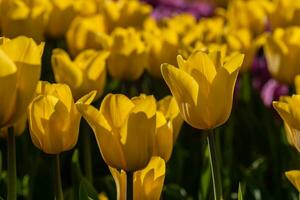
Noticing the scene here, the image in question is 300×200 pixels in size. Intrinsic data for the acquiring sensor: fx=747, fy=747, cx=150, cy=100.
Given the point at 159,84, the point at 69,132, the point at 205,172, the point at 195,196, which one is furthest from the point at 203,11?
the point at 69,132

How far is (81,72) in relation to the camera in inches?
69.1

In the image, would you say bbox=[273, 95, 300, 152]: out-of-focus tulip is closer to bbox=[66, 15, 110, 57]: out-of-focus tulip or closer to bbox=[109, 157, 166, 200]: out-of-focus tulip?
bbox=[109, 157, 166, 200]: out-of-focus tulip

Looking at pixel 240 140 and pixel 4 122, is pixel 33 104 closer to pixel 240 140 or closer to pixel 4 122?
pixel 4 122

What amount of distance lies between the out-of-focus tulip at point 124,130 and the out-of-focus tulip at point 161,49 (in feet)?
3.09

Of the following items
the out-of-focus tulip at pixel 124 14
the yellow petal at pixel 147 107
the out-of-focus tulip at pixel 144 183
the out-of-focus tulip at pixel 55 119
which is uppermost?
the yellow petal at pixel 147 107

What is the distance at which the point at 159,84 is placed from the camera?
7.85 feet

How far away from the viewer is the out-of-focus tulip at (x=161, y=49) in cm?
215

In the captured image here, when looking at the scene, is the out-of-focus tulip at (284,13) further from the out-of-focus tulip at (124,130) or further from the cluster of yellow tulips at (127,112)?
the out-of-focus tulip at (124,130)

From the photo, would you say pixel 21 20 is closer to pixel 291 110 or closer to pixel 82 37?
pixel 82 37

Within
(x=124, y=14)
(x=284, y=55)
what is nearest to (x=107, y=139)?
(x=284, y=55)

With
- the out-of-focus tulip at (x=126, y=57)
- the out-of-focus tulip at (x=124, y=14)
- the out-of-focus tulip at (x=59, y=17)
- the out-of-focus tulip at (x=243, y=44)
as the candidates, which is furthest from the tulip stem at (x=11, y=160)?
the out-of-focus tulip at (x=124, y=14)

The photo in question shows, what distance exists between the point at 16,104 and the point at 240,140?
149cm

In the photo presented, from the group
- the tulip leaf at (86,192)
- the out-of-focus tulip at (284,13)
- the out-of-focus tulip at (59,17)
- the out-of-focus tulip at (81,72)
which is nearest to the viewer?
the tulip leaf at (86,192)

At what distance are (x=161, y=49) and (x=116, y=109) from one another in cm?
96
